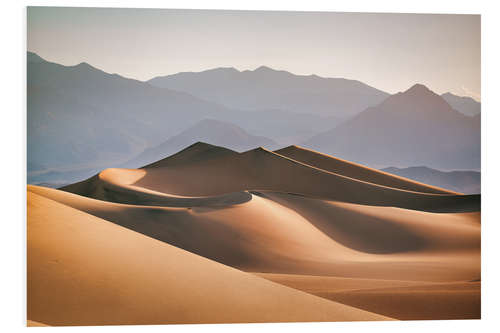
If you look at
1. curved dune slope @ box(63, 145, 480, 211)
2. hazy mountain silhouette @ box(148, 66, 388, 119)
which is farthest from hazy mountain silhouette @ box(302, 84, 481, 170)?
curved dune slope @ box(63, 145, 480, 211)

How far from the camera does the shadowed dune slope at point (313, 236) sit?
27.1ft

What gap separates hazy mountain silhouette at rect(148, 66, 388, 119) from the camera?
10133 millimetres

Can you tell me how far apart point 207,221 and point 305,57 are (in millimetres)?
3523

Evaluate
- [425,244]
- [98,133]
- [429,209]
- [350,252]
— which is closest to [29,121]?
[98,133]

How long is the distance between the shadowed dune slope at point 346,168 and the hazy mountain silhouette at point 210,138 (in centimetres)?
90

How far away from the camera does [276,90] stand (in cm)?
1234

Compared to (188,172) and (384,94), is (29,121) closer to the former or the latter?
(384,94)

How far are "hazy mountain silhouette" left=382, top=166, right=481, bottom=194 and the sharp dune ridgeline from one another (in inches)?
16.3

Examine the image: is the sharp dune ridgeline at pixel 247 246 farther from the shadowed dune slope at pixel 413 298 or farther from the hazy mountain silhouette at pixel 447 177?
the hazy mountain silhouette at pixel 447 177

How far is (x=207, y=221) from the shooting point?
9500 mm

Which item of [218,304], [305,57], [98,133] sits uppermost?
[305,57]

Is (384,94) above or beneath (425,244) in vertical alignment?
above

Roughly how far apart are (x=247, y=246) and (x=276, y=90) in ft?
15.6

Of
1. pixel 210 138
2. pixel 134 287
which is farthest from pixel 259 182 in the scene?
pixel 134 287
